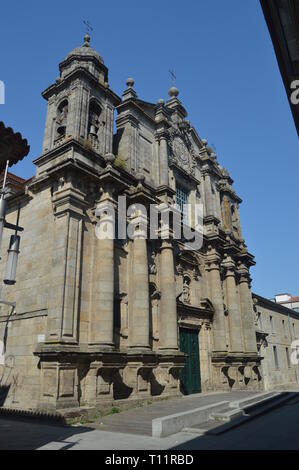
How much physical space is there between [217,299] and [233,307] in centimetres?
207

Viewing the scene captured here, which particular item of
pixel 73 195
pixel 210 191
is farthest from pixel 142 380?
pixel 210 191

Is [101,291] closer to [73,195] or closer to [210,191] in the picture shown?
[73,195]

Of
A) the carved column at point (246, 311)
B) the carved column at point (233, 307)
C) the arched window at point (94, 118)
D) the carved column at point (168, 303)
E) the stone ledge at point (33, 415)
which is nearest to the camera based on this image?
the stone ledge at point (33, 415)

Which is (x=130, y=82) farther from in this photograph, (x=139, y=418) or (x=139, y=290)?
(x=139, y=418)

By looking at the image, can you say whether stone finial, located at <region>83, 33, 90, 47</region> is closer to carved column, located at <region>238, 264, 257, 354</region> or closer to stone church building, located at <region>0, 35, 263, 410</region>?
stone church building, located at <region>0, 35, 263, 410</region>

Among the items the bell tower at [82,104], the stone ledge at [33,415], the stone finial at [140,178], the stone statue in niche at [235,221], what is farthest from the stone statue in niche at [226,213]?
the stone ledge at [33,415]

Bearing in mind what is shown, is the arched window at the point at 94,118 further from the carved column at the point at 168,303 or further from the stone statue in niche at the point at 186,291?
the stone statue in niche at the point at 186,291

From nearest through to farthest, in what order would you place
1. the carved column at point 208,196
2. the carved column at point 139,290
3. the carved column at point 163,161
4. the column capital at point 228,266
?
the carved column at point 139,290, the carved column at point 163,161, the column capital at point 228,266, the carved column at point 208,196

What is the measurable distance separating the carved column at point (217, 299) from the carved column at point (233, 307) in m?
1.53

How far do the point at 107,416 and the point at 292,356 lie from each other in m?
31.5

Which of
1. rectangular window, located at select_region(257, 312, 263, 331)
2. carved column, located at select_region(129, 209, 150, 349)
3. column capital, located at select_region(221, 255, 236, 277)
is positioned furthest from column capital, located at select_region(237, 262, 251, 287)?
carved column, located at select_region(129, 209, 150, 349)

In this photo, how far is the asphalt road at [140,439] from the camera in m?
7.32

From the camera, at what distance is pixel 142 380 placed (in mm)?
13836
